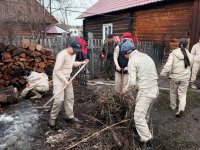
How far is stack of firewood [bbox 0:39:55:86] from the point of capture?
6.94m

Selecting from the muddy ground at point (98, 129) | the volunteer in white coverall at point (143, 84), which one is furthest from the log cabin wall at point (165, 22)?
the volunteer in white coverall at point (143, 84)

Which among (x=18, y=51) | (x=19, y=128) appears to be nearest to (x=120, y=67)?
(x=19, y=128)

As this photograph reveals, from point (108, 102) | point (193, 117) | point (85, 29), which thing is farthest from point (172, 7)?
point (85, 29)

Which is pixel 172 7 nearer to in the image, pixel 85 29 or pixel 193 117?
pixel 193 117

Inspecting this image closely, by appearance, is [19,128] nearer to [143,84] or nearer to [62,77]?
[62,77]

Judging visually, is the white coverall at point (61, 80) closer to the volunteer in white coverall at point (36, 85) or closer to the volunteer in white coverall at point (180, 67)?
the volunteer in white coverall at point (36, 85)

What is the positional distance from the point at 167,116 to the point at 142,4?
7423 millimetres

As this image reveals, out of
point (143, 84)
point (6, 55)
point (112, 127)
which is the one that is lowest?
point (112, 127)

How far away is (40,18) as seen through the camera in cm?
1291

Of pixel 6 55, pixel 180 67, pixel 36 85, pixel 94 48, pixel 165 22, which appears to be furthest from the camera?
pixel 165 22

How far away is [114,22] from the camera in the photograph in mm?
14977

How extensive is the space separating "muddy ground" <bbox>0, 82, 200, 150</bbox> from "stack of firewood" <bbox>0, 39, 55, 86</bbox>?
1336 mm

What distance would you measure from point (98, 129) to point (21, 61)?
384 cm

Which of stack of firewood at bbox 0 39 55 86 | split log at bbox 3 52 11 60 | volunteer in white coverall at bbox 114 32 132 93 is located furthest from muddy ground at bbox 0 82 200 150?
split log at bbox 3 52 11 60
